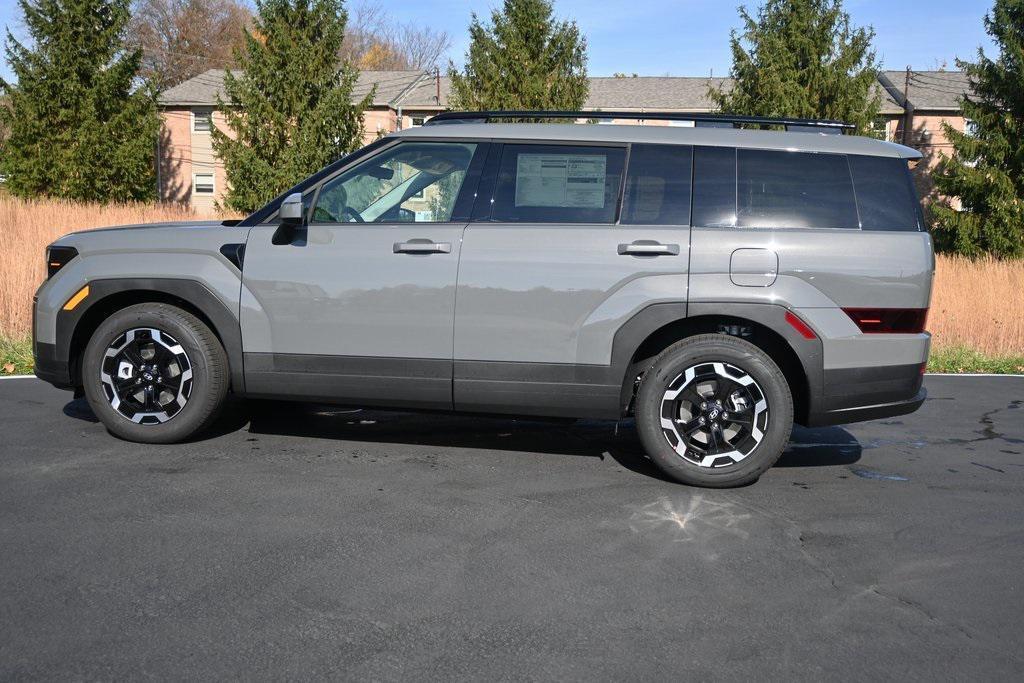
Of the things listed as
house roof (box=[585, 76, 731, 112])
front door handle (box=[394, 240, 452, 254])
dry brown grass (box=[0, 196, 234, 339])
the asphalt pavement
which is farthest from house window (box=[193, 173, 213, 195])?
front door handle (box=[394, 240, 452, 254])

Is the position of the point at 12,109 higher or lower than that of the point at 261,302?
higher

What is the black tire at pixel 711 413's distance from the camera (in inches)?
211

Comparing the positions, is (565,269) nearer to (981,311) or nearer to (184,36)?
(981,311)

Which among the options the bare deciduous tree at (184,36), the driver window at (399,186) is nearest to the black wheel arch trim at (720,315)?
the driver window at (399,186)

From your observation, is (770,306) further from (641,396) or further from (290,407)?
(290,407)

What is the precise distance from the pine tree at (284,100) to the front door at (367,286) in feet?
66.1

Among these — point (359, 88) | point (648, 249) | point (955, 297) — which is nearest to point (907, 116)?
point (359, 88)

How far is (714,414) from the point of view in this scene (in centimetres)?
542

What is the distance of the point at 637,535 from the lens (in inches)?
179

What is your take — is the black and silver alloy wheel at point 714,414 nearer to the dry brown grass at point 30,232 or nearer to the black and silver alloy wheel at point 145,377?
the black and silver alloy wheel at point 145,377

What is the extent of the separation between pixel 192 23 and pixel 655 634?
69.8 m

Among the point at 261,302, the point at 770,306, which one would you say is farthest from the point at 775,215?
the point at 261,302

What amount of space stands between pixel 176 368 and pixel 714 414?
3.24 meters

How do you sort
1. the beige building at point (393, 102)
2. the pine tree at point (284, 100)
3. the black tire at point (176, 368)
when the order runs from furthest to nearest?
the beige building at point (393, 102)
the pine tree at point (284, 100)
the black tire at point (176, 368)
